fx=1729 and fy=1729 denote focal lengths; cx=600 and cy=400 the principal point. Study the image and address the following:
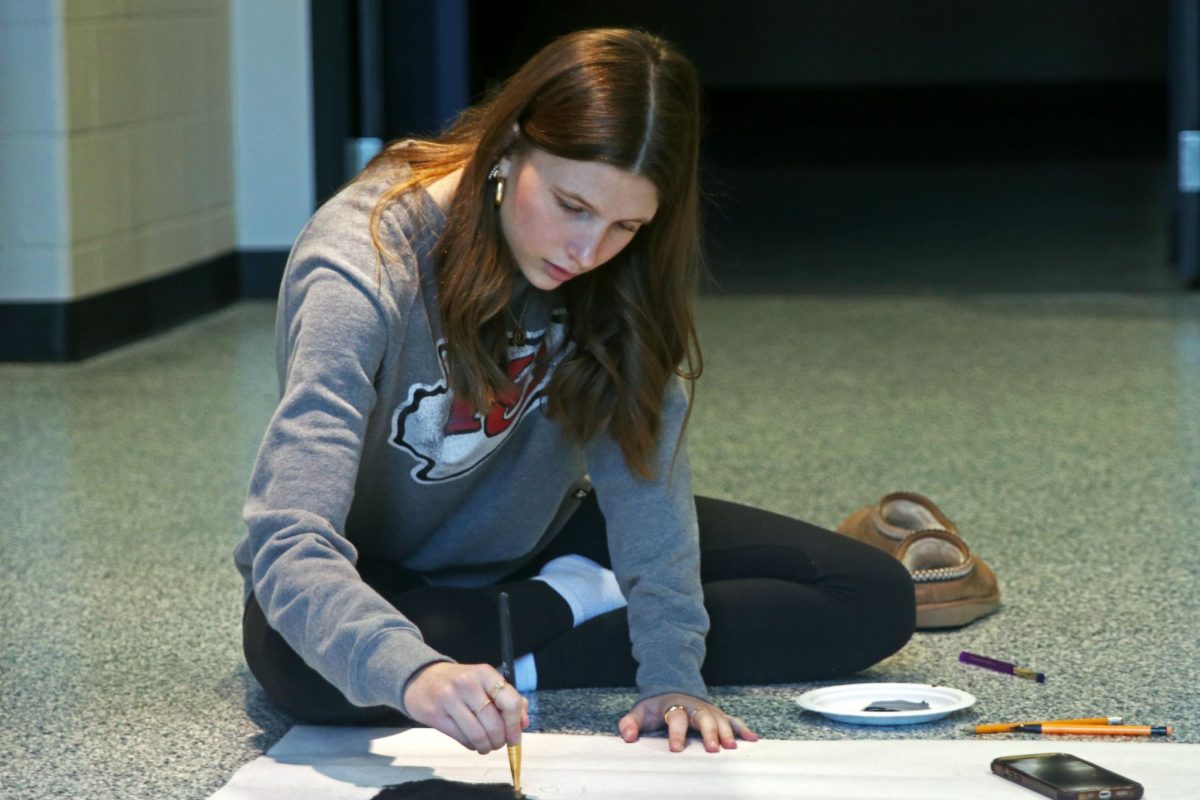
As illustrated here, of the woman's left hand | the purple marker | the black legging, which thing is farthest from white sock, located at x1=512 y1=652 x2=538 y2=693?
the purple marker

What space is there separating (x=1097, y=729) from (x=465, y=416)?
0.61 metres

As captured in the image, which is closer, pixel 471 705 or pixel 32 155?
pixel 471 705

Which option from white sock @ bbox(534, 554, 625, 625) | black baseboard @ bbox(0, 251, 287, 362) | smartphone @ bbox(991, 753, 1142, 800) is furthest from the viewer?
black baseboard @ bbox(0, 251, 287, 362)

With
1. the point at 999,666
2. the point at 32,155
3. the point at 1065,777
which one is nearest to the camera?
the point at 1065,777

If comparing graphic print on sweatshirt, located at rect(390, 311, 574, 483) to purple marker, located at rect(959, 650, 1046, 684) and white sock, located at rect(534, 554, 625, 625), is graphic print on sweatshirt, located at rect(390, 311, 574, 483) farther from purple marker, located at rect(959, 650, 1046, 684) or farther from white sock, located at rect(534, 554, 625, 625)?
purple marker, located at rect(959, 650, 1046, 684)

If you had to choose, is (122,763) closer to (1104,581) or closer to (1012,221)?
(1104,581)

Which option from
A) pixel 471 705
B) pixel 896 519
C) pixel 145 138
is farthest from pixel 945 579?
pixel 145 138

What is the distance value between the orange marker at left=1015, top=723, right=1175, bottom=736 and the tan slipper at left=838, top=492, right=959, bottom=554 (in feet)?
1.37

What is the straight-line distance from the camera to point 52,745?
1517 mm

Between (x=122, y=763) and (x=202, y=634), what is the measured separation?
1.28 feet

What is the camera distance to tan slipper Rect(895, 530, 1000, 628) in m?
1.84

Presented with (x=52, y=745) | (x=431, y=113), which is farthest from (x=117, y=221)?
(x=52, y=745)

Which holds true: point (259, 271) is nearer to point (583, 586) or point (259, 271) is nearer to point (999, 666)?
point (583, 586)

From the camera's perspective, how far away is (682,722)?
4.67 ft
